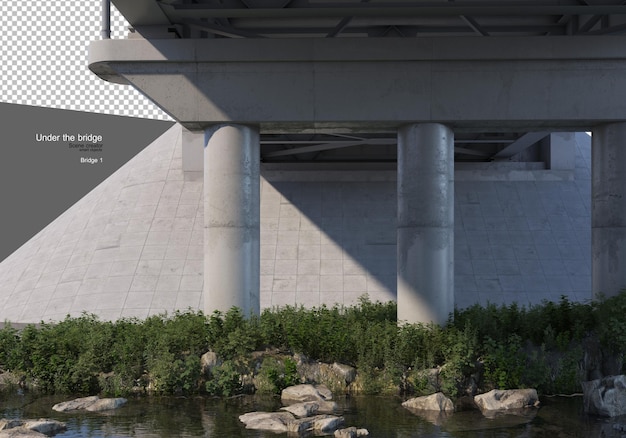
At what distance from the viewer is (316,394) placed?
13.9 metres

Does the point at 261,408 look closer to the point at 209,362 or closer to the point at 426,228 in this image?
the point at 209,362

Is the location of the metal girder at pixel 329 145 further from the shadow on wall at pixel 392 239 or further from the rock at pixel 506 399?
the rock at pixel 506 399

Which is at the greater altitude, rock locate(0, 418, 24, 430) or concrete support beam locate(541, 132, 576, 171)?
concrete support beam locate(541, 132, 576, 171)

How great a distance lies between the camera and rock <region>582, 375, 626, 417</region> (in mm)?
12711

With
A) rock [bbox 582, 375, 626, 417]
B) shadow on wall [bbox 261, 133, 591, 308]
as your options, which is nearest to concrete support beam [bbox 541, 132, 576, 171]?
shadow on wall [bbox 261, 133, 591, 308]

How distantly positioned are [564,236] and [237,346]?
1982 centimetres

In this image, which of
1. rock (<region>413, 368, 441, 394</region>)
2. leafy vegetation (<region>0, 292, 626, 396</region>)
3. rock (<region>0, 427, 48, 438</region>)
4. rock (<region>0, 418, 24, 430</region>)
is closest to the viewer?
rock (<region>0, 427, 48, 438</region>)

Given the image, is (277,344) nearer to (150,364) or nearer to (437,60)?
(150,364)

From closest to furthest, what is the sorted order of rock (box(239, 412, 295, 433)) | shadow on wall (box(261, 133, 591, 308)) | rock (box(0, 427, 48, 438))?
1. rock (box(0, 427, 48, 438))
2. rock (box(239, 412, 295, 433))
3. shadow on wall (box(261, 133, 591, 308))

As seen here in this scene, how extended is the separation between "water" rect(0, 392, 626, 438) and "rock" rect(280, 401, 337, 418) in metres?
0.26

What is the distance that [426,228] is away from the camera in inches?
634

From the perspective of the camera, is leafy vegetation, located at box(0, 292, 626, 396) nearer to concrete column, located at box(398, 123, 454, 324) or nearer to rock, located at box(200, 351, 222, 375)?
rock, located at box(200, 351, 222, 375)

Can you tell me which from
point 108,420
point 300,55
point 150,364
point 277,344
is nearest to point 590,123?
point 300,55

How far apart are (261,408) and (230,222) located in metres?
4.73
